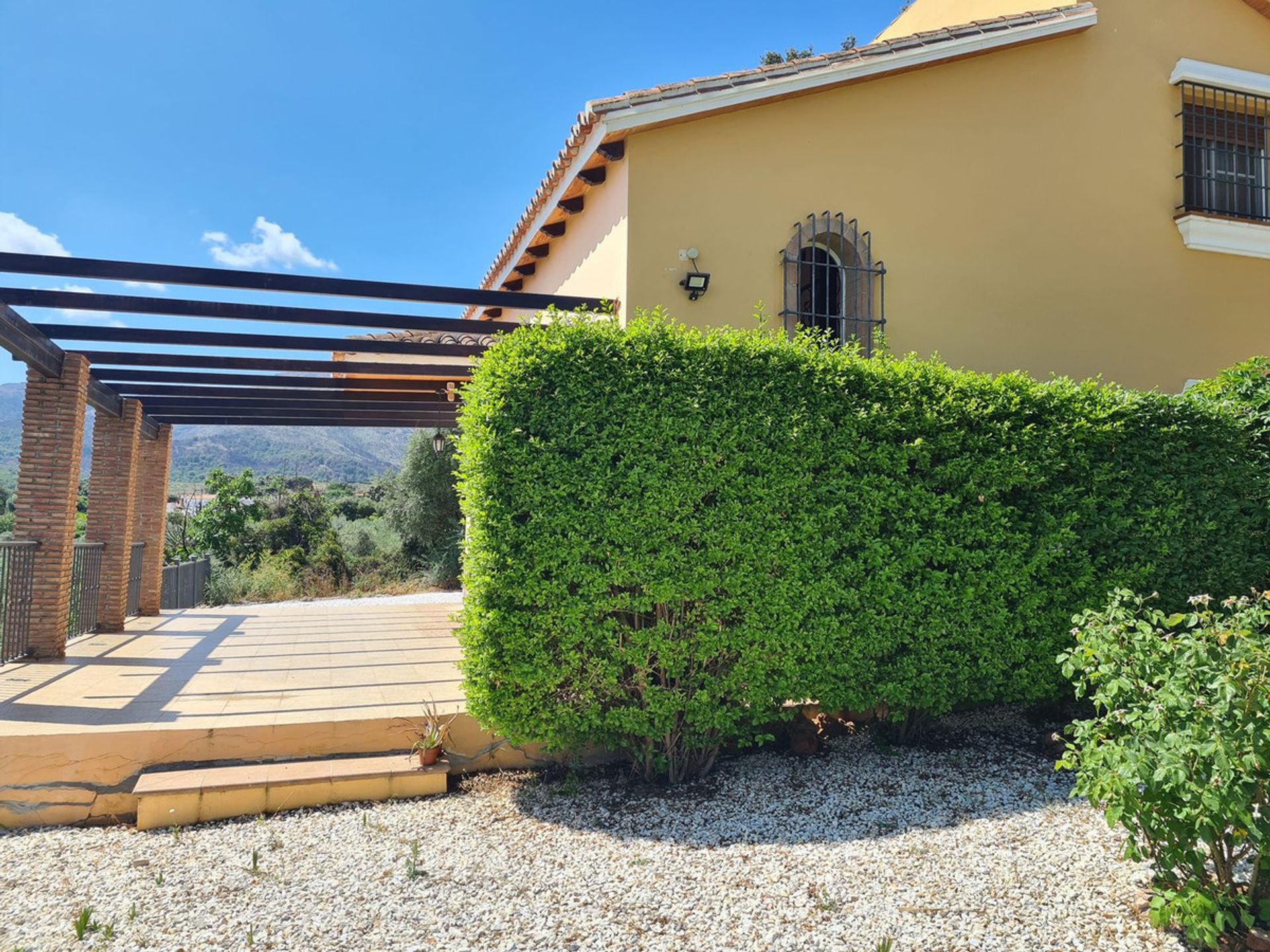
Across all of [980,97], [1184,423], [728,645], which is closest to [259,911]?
[728,645]

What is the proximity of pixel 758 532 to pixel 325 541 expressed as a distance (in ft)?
67.4

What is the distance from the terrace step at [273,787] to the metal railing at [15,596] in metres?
4.03

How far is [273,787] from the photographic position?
4.99 metres

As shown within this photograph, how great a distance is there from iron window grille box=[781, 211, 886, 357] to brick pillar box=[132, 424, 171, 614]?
34.7ft

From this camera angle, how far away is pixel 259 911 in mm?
3674

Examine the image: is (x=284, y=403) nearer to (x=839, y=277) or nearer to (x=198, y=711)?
(x=198, y=711)

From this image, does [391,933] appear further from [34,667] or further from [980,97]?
[980,97]

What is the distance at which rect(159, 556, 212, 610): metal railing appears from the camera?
15.2 meters

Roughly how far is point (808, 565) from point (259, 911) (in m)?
3.76

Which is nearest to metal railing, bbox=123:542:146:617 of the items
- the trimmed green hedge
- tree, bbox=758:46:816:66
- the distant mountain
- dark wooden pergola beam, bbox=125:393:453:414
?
dark wooden pergola beam, bbox=125:393:453:414

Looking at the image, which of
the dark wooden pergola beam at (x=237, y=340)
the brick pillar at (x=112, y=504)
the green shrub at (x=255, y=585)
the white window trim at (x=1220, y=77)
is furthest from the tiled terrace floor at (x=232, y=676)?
the white window trim at (x=1220, y=77)

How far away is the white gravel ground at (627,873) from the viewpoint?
11.3ft

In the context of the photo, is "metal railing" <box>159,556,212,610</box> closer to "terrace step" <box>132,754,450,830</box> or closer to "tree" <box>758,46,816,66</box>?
"terrace step" <box>132,754,450,830</box>

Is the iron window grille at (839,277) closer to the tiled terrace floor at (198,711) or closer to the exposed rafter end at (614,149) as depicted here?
the exposed rafter end at (614,149)
